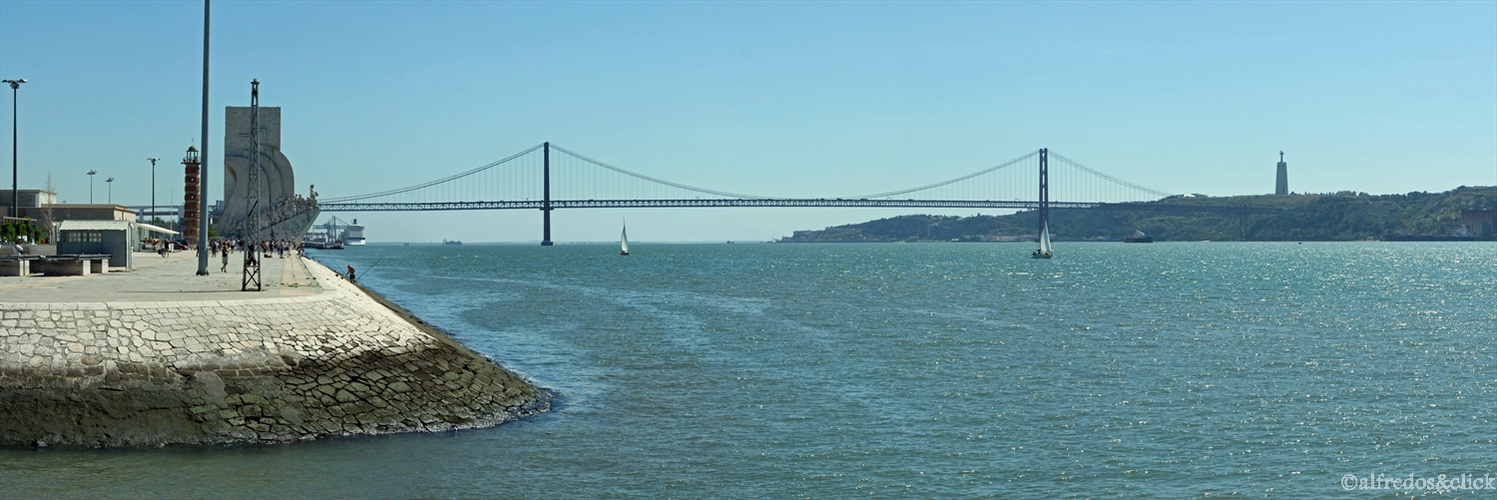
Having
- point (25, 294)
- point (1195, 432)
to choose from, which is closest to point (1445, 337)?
point (1195, 432)

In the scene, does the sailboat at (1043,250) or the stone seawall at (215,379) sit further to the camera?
the sailboat at (1043,250)

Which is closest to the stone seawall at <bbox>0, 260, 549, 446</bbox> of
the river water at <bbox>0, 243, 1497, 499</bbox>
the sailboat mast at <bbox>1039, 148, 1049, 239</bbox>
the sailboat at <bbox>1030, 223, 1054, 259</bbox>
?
the river water at <bbox>0, 243, 1497, 499</bbox>

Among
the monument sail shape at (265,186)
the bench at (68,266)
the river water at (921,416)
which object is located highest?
the monument sail shape at (265,186)

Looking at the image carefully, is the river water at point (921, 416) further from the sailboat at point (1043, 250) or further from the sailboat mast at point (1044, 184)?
the sailboat mast at point (1044, 184)

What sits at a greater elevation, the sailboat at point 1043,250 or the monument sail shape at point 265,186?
the monument sail shape at point 265,186

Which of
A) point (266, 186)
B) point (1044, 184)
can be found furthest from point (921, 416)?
point (1044, 184)

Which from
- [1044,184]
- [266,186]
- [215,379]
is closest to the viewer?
[215,379]

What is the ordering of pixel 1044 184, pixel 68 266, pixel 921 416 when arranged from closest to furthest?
pixel 921 416 < pixel 68 266 < pixel 1044 184

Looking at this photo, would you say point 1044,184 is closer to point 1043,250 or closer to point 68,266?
point 1043,250

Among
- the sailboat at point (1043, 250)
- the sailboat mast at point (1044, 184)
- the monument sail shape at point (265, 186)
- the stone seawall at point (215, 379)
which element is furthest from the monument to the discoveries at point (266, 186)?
the sailboat mast at point (1044, 184)
